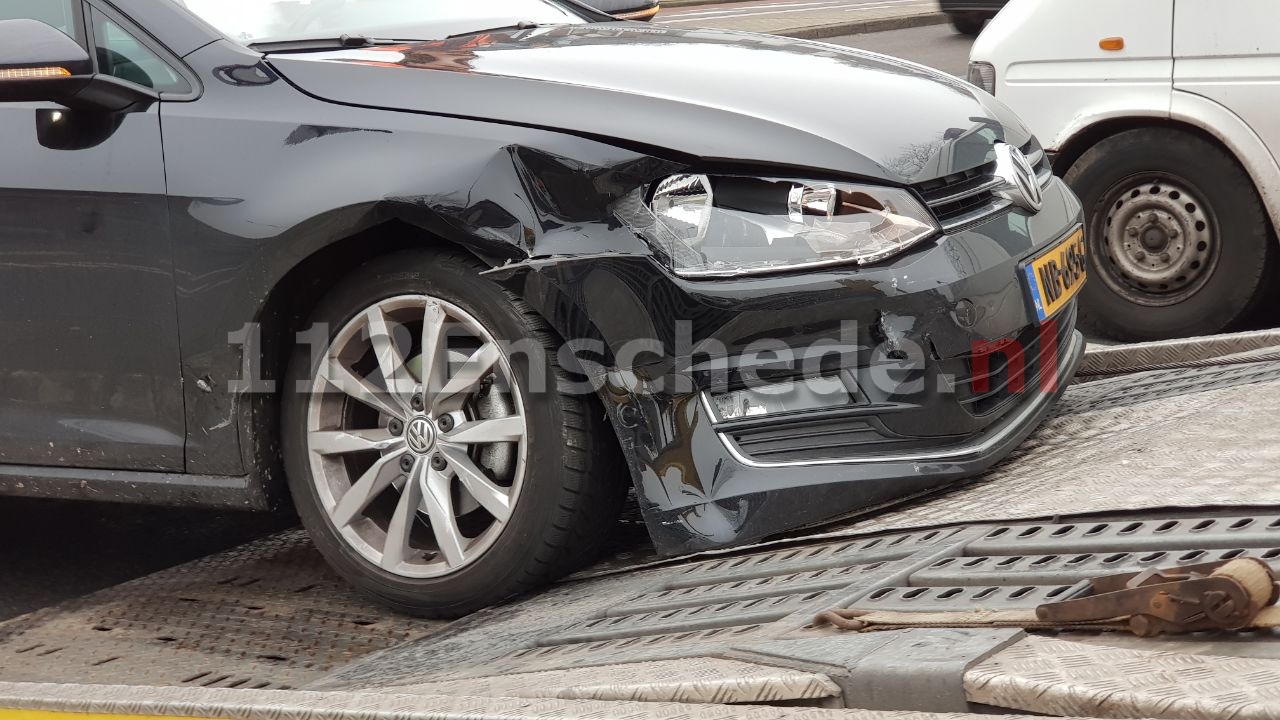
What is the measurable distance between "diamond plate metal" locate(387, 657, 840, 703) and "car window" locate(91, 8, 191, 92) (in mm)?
1581

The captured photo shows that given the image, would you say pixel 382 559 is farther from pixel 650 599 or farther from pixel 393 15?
pixel 393 15

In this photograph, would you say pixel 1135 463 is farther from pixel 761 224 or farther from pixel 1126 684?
pixel 1126 684

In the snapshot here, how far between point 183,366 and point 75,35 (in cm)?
84

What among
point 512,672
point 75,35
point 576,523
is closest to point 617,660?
point 512,672

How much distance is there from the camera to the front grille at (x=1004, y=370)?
3.16 m

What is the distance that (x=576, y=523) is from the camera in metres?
3.16

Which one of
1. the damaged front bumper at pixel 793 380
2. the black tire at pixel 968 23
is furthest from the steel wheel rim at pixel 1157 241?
the black tire at pixel 968 23

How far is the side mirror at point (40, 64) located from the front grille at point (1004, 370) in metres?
2.01

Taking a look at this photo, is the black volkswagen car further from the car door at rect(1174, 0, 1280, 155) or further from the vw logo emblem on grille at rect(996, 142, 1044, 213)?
the car door at rect(1174, 0, 1280, 155)

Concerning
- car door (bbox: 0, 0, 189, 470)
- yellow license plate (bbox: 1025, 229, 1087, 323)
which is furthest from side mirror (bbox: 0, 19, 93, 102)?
yellow license plate (bbox: 1025, 229, 1087, 323)

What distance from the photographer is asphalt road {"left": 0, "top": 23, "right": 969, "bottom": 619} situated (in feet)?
13.4

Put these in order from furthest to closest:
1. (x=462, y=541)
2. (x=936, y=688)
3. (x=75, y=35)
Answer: (x=75, y=35) → (x=462, y=541) → (x=936, y=688)

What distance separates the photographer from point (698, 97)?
3193 millimetres

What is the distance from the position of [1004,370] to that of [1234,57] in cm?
242
